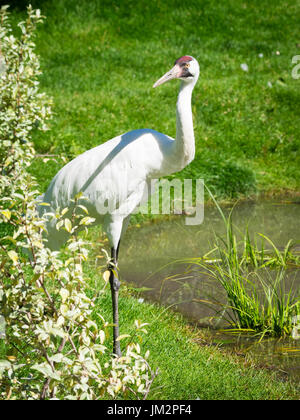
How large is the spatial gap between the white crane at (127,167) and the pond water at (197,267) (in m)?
0.90

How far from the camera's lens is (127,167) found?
3.51 meters

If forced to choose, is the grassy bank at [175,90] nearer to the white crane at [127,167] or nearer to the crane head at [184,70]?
the white crane at [127,167]

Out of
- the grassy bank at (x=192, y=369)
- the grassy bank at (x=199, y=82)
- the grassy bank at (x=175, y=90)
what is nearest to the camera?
the grassy bank at (x=192, y=369)

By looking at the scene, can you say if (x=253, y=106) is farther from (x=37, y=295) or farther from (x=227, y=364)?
(x=37, y=295)

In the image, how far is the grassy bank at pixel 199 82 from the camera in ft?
23.7

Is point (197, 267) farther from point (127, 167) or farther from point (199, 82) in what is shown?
point (199, 82)

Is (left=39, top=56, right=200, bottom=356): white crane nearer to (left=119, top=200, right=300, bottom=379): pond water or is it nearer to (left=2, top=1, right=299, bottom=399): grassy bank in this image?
(left=2, top=1, right=299, bottom=399): grassy bank

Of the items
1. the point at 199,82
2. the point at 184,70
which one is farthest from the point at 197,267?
the point at 199,82

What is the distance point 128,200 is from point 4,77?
1516mm

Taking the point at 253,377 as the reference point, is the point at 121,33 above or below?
above

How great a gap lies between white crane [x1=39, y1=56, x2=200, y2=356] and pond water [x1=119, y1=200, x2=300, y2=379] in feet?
2.94

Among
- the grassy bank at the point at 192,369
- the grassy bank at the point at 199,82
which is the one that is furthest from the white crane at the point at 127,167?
the grassy bank at the point at 199,82

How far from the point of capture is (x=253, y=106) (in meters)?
8.44
